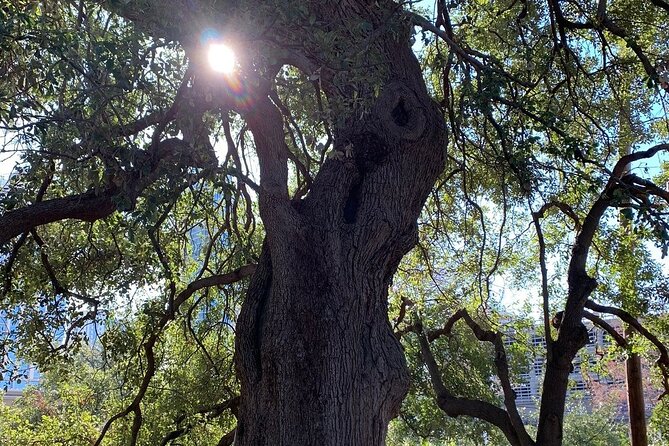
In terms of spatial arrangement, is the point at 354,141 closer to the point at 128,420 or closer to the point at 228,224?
the point at 228,224

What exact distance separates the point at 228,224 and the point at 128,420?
238 centimetres

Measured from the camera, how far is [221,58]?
10.7 feet

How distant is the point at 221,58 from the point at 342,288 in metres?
1.25

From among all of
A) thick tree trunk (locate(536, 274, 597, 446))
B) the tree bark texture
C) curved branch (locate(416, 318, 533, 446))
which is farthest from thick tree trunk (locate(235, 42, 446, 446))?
the tree bark texture

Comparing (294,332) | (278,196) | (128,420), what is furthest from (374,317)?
(128,420)

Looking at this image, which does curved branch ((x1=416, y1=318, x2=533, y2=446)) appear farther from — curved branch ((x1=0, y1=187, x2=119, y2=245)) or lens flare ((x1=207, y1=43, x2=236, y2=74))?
lens flare ((x1=207, y1=43, x2=236, y2=74))

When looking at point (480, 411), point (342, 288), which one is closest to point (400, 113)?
point (342, 288)

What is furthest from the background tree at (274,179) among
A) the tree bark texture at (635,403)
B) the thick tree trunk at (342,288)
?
the tree bark texture at (635,403)

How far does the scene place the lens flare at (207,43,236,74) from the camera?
10.3 ft

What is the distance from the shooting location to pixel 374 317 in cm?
348

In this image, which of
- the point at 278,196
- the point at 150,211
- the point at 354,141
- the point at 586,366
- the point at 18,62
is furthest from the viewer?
the point at 586,366

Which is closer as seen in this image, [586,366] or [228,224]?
[228,224]

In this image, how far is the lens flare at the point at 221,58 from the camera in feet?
10.3

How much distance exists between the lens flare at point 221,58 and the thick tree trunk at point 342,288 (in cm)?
39
